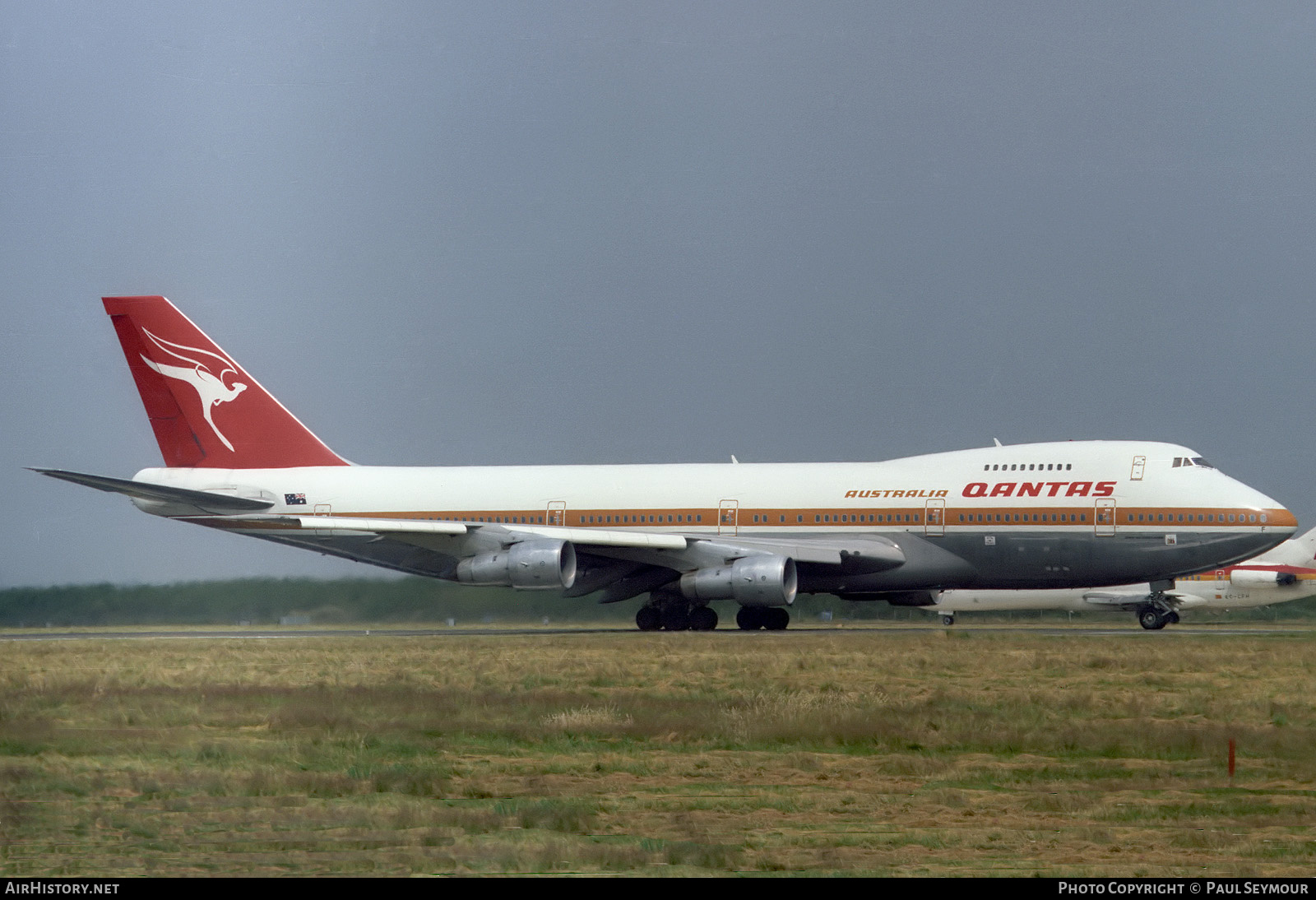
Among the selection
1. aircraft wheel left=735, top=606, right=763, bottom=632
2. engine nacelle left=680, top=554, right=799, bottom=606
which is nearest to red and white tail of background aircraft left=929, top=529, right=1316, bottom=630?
aircraft wheel left=735, top=606, right=763, bottom=632

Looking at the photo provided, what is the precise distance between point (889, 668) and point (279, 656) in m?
10.0

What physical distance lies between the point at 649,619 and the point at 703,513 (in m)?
2.81

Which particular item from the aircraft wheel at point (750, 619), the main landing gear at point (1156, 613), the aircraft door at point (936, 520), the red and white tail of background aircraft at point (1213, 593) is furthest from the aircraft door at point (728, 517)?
the red and white tail of background aircraft at point (1213, 593)

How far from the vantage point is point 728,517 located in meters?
34.5

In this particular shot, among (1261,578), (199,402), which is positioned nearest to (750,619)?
(199,402)

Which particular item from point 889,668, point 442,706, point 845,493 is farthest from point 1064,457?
point 442,706

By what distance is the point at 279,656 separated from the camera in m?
25.9

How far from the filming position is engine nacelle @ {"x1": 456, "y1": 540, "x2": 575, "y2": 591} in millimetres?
32312

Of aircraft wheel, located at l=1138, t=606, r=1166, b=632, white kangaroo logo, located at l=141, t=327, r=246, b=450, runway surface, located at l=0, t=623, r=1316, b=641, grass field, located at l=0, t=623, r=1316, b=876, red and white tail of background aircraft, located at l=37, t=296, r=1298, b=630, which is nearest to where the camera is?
grass field, located at l=0, t=623, r=1316, b=876

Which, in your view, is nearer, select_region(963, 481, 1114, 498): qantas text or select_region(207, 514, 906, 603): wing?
select_region(963, 481, 1114, 498): qantas text

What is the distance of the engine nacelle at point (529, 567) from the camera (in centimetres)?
3231

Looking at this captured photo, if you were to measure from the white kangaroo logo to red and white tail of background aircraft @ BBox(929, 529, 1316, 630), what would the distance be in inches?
796

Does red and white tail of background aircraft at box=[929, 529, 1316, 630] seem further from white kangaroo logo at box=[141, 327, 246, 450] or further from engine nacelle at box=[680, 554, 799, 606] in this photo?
white kangaroo logo at box=[141, 327, 246, 450]

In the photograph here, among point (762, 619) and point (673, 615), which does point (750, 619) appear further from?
point (673, 615)
